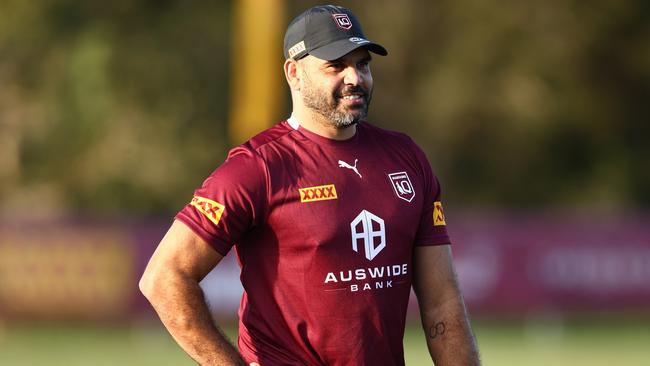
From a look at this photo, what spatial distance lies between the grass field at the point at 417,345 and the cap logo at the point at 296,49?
9.98 metres

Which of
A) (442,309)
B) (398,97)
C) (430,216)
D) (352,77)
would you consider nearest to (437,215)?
(430,216)

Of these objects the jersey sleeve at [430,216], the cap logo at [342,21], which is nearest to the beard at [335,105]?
the cap logo at [342,21]

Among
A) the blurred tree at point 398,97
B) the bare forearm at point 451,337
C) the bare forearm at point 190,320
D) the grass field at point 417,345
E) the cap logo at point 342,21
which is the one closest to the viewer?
the bare forearm at point 190,320

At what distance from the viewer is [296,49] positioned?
5656 mm

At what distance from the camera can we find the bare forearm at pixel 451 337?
580 centimetres

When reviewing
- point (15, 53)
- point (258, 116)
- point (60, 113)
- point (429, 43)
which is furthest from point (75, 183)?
point (258, 116)

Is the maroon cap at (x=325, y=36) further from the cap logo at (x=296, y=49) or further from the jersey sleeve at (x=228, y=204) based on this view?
the jersey sleeve at (x=228, y=204)

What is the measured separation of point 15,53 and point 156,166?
435 centimetres

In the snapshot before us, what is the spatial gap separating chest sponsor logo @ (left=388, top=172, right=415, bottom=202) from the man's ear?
1.73 feet

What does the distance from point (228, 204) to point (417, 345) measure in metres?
12.1

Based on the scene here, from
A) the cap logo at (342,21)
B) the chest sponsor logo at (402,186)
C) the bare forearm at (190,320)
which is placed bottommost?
the bare forearm at (190,320)

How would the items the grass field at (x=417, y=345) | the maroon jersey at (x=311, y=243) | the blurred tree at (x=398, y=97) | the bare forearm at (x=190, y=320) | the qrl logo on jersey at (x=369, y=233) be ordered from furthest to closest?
1. the blurred tree at (x=398, y=97)
2. the grass field at (x=417, y=345)
3. the qrl logo on jersey at (x=369, y=233)
4. the maroon jersey at (x=311, y=243)
5. the bare forearm at (x=190, y=320)

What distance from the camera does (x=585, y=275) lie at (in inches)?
765

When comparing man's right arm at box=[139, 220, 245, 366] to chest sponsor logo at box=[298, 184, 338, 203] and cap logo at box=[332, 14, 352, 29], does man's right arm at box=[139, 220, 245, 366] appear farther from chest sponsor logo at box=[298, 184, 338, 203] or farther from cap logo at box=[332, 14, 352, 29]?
cap logo at box=[332, 14, 352, 29]
